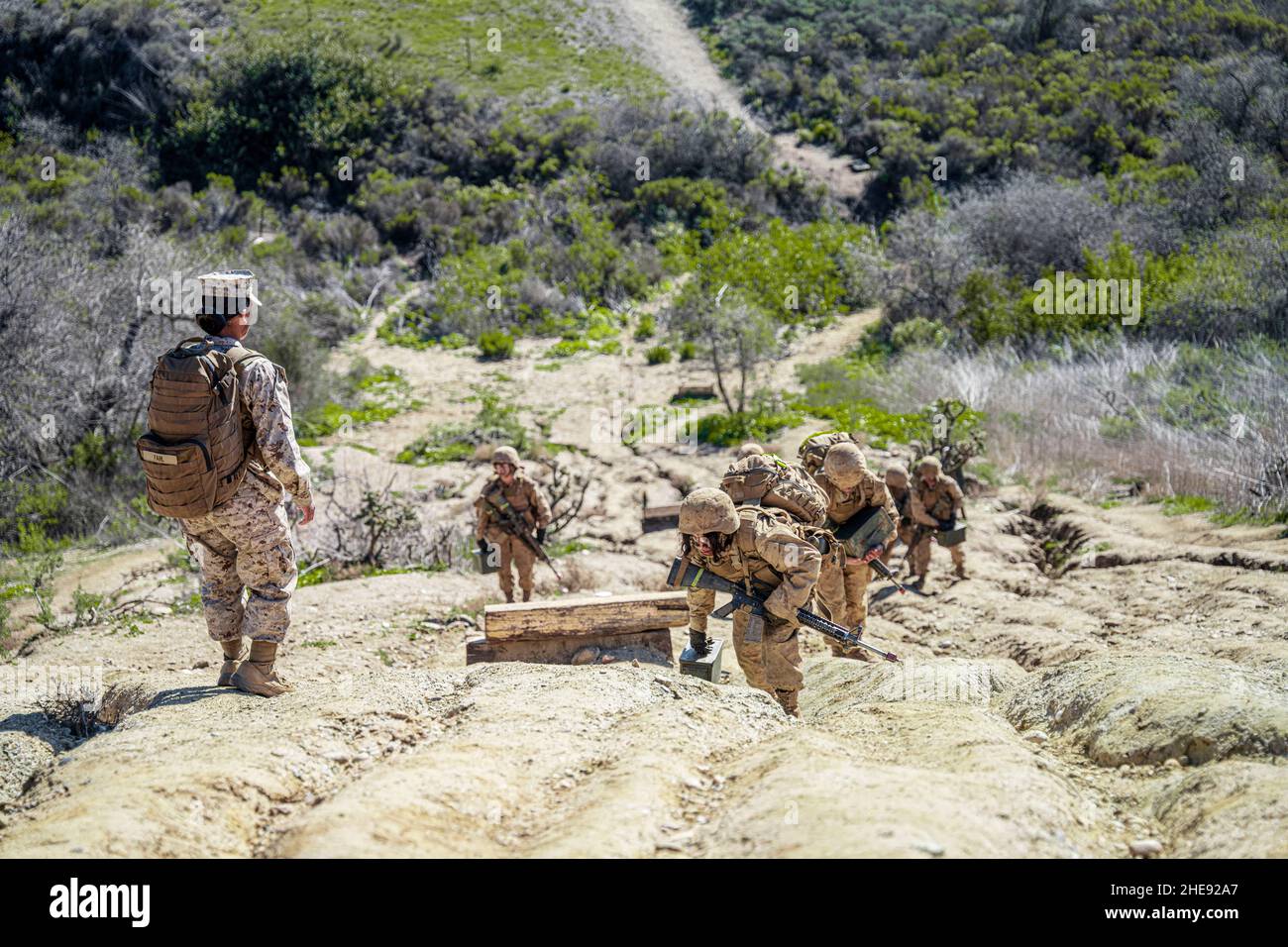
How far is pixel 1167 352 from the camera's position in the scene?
1741cm

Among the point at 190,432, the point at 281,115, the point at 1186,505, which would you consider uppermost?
the point at 281,115

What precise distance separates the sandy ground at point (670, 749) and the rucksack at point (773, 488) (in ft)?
3.78

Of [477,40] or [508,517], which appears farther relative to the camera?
[477,40]

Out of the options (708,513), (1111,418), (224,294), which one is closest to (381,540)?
(708,513)

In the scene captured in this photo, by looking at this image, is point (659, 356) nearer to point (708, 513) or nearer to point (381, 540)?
point (381, 540)

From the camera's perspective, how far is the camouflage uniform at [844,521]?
26.5ft

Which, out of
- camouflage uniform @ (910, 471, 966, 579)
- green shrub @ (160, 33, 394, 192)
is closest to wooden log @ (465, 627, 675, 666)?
camouflage uniform @ (910, 471, 966, 579)

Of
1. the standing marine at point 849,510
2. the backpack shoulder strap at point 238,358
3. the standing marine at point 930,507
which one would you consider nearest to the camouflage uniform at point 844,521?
the standing marine at point 849,510

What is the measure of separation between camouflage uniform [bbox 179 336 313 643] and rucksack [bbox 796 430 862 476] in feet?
14.1

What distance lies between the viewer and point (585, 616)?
7254 mm

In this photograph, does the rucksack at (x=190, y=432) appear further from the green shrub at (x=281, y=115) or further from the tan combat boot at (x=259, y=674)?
the green shrub at (x=281, y=115)

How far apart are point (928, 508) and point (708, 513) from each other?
5338mm

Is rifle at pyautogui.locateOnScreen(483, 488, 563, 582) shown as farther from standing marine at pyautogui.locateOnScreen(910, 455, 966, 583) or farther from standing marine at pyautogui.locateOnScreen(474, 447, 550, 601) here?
standing marine at pyautogui.locateOnScreen(910, 455, 966, 583)

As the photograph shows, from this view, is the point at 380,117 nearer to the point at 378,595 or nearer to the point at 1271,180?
the point at 1271,180
